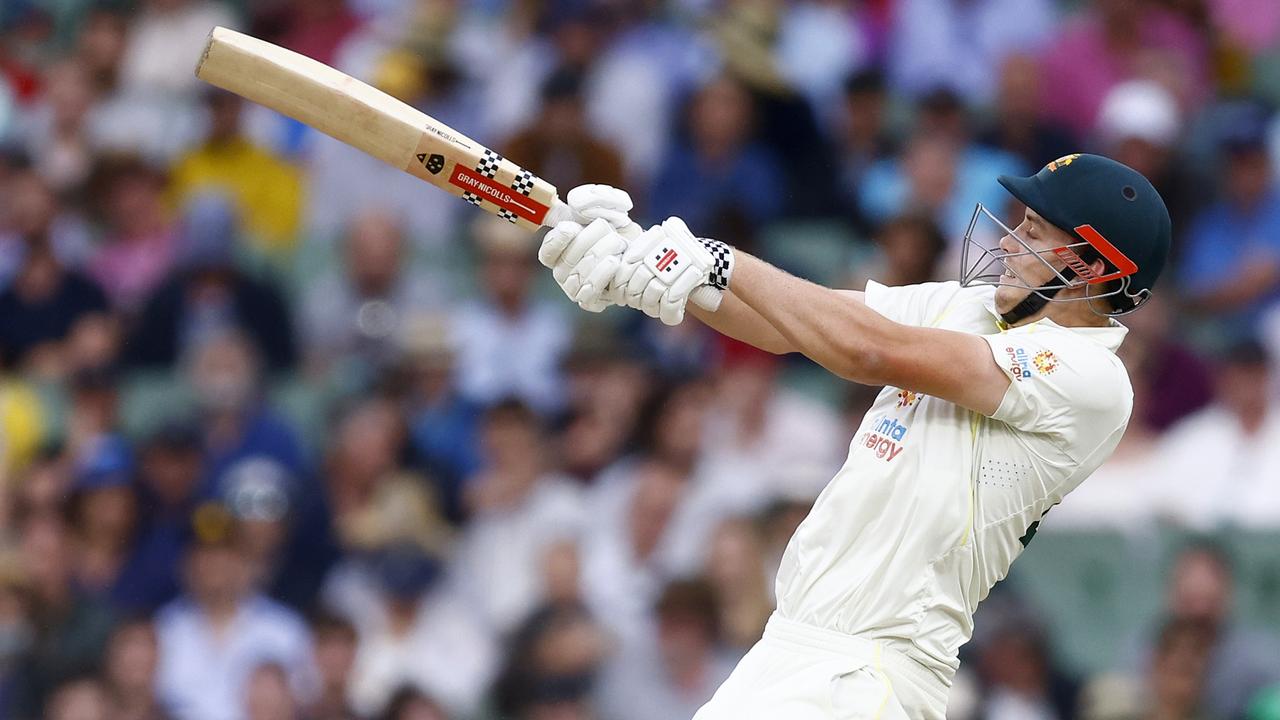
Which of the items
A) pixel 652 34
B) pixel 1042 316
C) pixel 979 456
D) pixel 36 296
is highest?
pixel 652 34

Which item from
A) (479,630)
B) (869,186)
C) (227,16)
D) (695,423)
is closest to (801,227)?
(869,186)

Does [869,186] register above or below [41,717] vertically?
above

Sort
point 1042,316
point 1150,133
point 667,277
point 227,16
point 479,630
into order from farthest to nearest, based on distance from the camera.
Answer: point 227,16 → point 1150,133 → point 479,630 → point 1042,316 → point 667,277

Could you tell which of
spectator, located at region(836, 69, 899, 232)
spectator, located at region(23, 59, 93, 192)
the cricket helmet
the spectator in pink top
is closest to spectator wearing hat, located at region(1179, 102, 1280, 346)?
the spectator in pink top

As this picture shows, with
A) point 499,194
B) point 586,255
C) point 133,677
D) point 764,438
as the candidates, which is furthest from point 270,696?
point 586,255

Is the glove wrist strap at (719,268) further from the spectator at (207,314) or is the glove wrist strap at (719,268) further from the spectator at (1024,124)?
the spectator at (207,314)

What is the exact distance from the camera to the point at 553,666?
823 centimetres

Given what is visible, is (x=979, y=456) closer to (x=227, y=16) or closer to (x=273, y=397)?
(x=273, y=397)

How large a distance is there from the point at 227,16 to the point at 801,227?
422 centimetres

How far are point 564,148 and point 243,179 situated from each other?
2002mm

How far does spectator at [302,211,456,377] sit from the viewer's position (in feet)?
31.7

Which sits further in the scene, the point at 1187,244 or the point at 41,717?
the point at 1187,244

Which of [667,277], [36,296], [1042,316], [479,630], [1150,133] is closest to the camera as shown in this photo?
[667,277]

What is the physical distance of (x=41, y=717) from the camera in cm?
859
